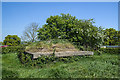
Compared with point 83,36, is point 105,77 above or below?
below

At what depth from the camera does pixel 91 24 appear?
10.8 metres

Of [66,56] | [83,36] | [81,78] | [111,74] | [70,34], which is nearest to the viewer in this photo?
[81,78]

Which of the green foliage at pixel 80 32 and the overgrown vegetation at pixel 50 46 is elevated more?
the green foliage at pixel 80 32

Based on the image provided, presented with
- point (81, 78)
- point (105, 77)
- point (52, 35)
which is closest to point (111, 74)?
point (105, 77)

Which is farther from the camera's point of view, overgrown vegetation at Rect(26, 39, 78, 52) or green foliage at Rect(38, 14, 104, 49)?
green foliage at Rect(38, 14, 104, 49)

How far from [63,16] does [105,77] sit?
1041cm

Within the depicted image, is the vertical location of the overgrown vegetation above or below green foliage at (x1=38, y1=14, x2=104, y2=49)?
below

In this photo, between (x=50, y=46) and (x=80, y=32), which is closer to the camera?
(x=50, y=46)

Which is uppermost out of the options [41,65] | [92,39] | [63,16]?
[63,16]

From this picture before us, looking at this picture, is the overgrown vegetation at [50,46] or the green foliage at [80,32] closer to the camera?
the overgrown vegetation at [50,46]

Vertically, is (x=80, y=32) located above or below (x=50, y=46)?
above

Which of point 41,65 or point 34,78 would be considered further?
point 41,65

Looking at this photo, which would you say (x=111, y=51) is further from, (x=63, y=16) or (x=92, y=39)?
(x=63, y=16)

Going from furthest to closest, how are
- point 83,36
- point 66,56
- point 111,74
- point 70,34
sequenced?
point 70,34 < point 83,36 < point 66,56 < point 111,74
